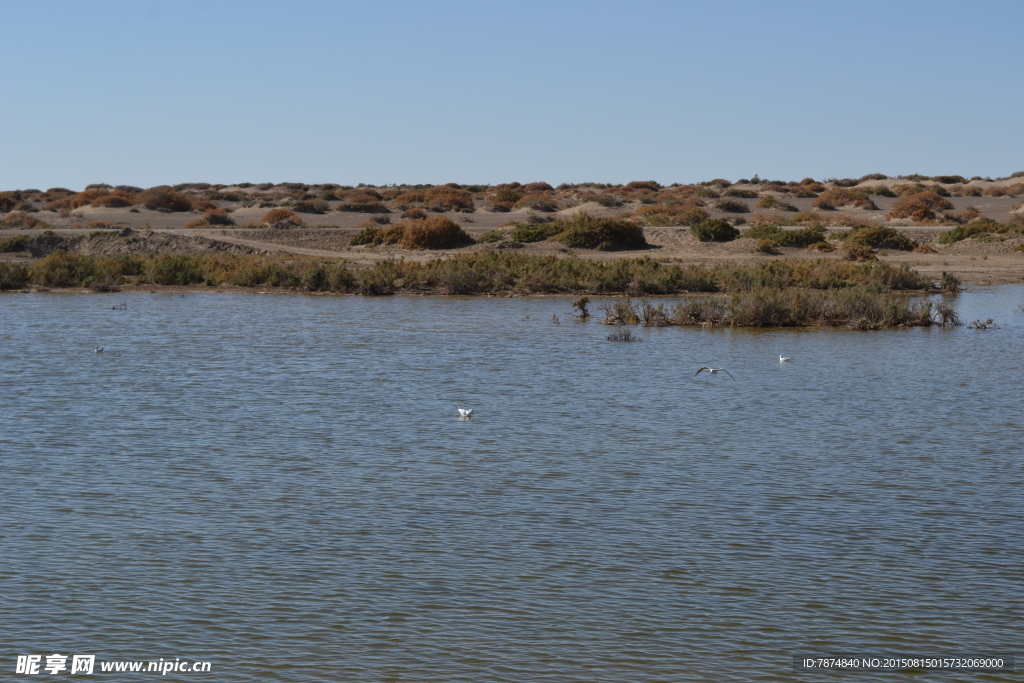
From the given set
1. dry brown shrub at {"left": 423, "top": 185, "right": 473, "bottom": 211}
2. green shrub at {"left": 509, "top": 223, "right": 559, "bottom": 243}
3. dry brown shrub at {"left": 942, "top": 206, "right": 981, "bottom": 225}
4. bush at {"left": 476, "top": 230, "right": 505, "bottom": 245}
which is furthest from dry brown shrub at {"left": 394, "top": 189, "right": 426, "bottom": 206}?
dry brown shrub at {"left": 942, "top": 206, "right": 981, "bottom": 225}

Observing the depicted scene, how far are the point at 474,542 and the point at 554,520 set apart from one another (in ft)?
2.80

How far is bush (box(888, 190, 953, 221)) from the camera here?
5003cm

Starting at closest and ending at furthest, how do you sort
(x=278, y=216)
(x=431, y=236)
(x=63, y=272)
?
(x=63, y=272), (x=431, y=236), (x=278, y=216)

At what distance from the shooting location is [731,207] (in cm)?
5716

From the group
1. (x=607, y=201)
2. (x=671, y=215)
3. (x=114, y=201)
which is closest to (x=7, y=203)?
(x=114, y=201)

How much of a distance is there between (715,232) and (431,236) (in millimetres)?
9444

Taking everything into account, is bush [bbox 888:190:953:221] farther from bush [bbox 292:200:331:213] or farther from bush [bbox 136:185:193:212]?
bush [bbox 136:185:193:212]

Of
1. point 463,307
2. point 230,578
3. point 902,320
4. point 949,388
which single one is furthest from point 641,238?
point 230,578

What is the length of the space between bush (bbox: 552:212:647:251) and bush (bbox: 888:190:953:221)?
52.0ft

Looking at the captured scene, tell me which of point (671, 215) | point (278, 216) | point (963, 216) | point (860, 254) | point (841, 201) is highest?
point (841, 201)

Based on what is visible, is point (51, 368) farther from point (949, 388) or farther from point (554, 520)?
point (949, 388)

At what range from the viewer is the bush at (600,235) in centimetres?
3853

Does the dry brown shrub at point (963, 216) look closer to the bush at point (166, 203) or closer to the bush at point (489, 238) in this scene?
the bush at point (489, 238)

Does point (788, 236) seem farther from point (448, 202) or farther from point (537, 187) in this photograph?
point (537, 187)
